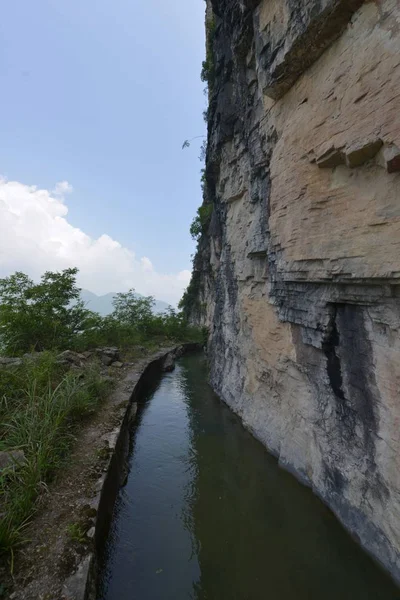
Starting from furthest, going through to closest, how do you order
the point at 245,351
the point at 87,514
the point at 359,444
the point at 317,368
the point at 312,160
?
the point at 245,351 < the point at 317,368 < the point at 312,160 < the point at 359,444 < the point at 87,514

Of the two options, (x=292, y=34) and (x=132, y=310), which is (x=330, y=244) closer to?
(x=292, y=34)

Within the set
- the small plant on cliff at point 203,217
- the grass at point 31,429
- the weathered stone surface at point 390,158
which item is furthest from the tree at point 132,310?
the weathered stone surface at point 390,158

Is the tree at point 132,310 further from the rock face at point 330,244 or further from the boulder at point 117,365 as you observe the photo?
the rock face at point 330,244

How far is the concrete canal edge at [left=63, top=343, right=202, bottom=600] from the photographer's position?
3352mm

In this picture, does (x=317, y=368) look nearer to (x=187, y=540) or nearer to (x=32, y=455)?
Result: (x=187, y=540)

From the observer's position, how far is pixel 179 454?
786 cm

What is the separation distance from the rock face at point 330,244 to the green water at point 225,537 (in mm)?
424

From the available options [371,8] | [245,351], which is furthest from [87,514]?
[371,8]

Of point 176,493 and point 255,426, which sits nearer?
point 176,493

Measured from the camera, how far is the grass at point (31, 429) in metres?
4.05

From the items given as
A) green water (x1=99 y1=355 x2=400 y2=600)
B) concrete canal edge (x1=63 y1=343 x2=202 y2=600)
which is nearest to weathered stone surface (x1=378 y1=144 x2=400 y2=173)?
green water (x1=99 y1=355 x2=400 y2=600)

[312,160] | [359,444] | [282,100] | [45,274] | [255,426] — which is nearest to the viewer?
[359,444]

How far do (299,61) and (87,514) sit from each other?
8.52m

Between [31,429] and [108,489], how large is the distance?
71.6 inches
